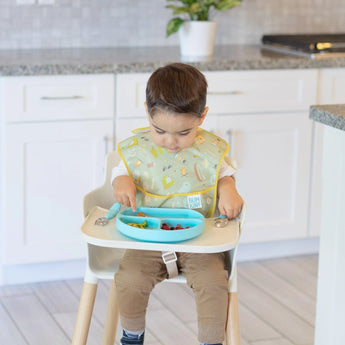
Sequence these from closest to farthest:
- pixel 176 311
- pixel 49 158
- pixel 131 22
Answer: pixel 176 311, pixel 49 158, pixel 131 22

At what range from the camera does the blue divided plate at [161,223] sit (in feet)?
5.16

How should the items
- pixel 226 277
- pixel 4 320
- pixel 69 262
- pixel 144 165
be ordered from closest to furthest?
pixel 226 277 → pixel 144 165 → pixel 4 320 → pixel 69 262

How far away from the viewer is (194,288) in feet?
5.68

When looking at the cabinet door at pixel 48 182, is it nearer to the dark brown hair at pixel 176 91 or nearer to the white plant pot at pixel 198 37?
the white plant pot at pixel 198 37

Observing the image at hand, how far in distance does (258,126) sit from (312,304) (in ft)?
2.51

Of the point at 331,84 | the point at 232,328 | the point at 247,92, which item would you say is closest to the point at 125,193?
the point at 232,328

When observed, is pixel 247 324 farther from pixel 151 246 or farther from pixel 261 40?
pixel 261 40

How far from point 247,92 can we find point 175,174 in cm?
117

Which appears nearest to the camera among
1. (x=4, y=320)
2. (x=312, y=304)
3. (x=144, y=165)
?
(x=144, y=165)

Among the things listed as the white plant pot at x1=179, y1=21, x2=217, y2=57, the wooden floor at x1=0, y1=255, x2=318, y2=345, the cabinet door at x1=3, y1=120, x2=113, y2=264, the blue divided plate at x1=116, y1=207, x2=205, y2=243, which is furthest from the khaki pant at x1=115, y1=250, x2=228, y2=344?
the white plant pot at x1=179, y1=21, x2=217, y2=57

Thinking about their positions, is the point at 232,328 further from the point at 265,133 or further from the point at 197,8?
the point at 197,8

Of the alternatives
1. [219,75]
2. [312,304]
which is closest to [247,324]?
[312,304]

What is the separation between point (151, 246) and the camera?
156 cm

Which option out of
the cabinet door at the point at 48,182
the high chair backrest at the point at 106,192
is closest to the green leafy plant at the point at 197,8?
the cabinet door at the point at 48,182
